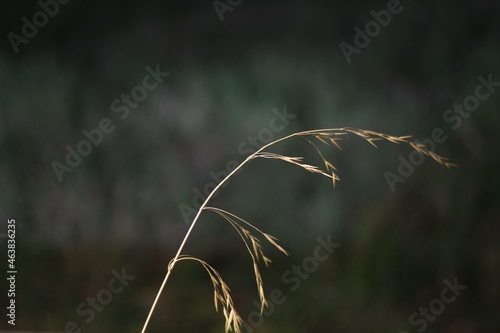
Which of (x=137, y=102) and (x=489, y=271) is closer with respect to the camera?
(x=489, y=271)

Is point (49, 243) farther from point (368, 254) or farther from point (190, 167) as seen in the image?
point (368, 254)

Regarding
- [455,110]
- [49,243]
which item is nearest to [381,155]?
[455,110]

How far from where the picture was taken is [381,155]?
8.16 ft

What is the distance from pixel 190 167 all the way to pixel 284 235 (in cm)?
48

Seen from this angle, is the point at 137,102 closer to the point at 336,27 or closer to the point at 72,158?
the point at 72,158

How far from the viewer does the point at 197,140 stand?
8.61 ft

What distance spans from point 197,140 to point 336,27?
0.72 meters

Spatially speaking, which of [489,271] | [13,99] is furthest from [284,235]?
[13,99]

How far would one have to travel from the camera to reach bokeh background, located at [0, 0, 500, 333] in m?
2.45

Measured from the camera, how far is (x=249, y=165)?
2.56 m

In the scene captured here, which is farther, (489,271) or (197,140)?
(197,140)

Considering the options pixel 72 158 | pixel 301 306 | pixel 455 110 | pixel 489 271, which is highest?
pixel 72 158

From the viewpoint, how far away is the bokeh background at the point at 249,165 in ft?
8.04

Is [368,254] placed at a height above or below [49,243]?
below
